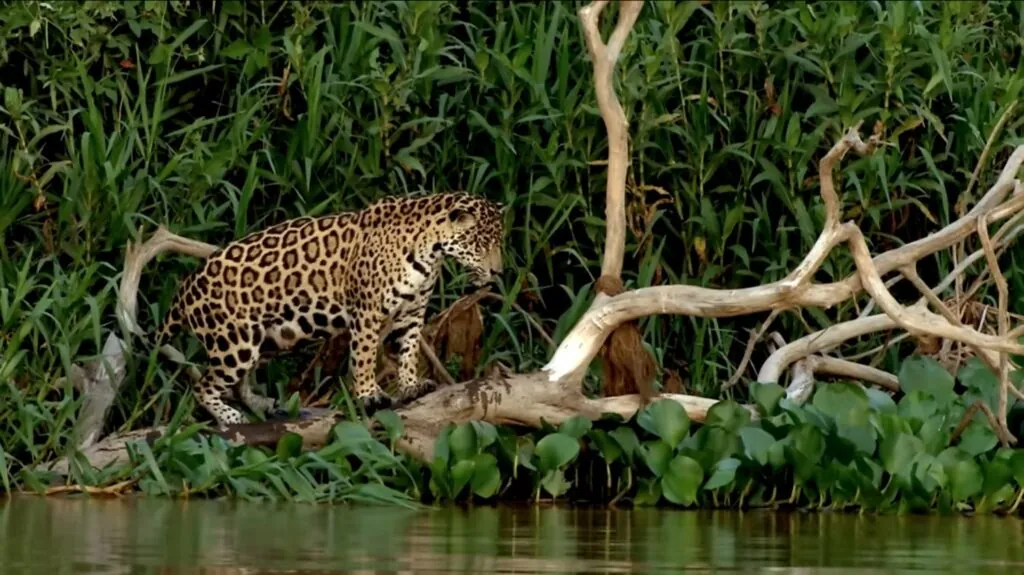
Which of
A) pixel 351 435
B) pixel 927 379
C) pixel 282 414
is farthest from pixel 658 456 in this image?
pixel 282 414

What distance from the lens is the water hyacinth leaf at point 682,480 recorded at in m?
9.20

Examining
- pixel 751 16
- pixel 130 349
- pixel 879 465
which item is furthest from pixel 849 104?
pixel 130 349

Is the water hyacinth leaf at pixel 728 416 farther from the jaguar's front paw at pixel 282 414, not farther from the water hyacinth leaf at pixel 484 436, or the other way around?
the jaguar's front paw at pixel 282 414

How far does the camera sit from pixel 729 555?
7.34 metres

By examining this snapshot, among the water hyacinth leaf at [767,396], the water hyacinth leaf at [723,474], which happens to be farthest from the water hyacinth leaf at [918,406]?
the water hyacinth leaf at [723,474]

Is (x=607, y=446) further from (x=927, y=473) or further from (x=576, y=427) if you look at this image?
(x=927, y=473)

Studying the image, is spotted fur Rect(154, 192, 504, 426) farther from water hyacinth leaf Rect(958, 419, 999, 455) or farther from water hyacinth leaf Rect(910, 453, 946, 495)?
water hyacinth leaf Rect(958, 419, 999, 455)

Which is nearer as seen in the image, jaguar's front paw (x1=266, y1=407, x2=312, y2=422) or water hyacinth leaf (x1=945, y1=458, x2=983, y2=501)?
water hyacinth leaf (x1=945, y1=458, x2=983, y2=501)

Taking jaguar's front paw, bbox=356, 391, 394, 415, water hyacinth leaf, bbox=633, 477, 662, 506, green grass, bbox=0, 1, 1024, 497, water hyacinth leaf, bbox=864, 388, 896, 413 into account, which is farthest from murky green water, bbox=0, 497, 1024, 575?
green grass, bbox=0, 1, 1024, 497

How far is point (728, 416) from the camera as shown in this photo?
950 cm

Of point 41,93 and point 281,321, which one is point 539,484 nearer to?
point 281,321

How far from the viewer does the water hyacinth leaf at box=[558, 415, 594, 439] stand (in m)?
9.38

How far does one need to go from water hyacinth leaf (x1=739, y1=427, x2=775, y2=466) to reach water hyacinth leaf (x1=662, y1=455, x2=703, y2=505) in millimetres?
223

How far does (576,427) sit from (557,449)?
17 cm
